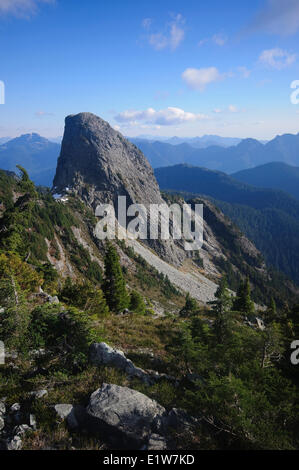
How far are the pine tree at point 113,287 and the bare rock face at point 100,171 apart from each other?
102346 millimetres

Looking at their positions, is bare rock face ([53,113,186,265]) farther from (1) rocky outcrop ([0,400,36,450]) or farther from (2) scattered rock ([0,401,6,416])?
(1) rocky outcrop ([0,400,36,450])

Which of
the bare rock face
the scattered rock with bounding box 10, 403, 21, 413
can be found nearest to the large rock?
the scattered rock with bounding box 10, 403, 21, 413

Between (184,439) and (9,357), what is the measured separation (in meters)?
9.71

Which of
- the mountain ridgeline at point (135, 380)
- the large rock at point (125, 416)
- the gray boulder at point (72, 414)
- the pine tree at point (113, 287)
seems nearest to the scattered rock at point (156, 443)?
the mountain ridgeline at point (135, 380)

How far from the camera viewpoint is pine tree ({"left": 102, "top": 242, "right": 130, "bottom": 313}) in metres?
33.4

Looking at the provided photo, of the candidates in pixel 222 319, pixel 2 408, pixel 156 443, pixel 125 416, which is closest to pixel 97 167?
pixel 222 319

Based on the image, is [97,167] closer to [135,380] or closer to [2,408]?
[135,380]

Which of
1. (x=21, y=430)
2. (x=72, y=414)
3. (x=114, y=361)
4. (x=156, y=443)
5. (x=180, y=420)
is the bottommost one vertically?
(x=180, y=420)

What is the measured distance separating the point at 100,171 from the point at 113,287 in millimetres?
126186

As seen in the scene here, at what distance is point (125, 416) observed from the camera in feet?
29.2

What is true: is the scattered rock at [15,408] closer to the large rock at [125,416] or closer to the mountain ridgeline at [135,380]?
the mountain ridgeline at [135,380]

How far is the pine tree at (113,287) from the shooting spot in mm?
33438
